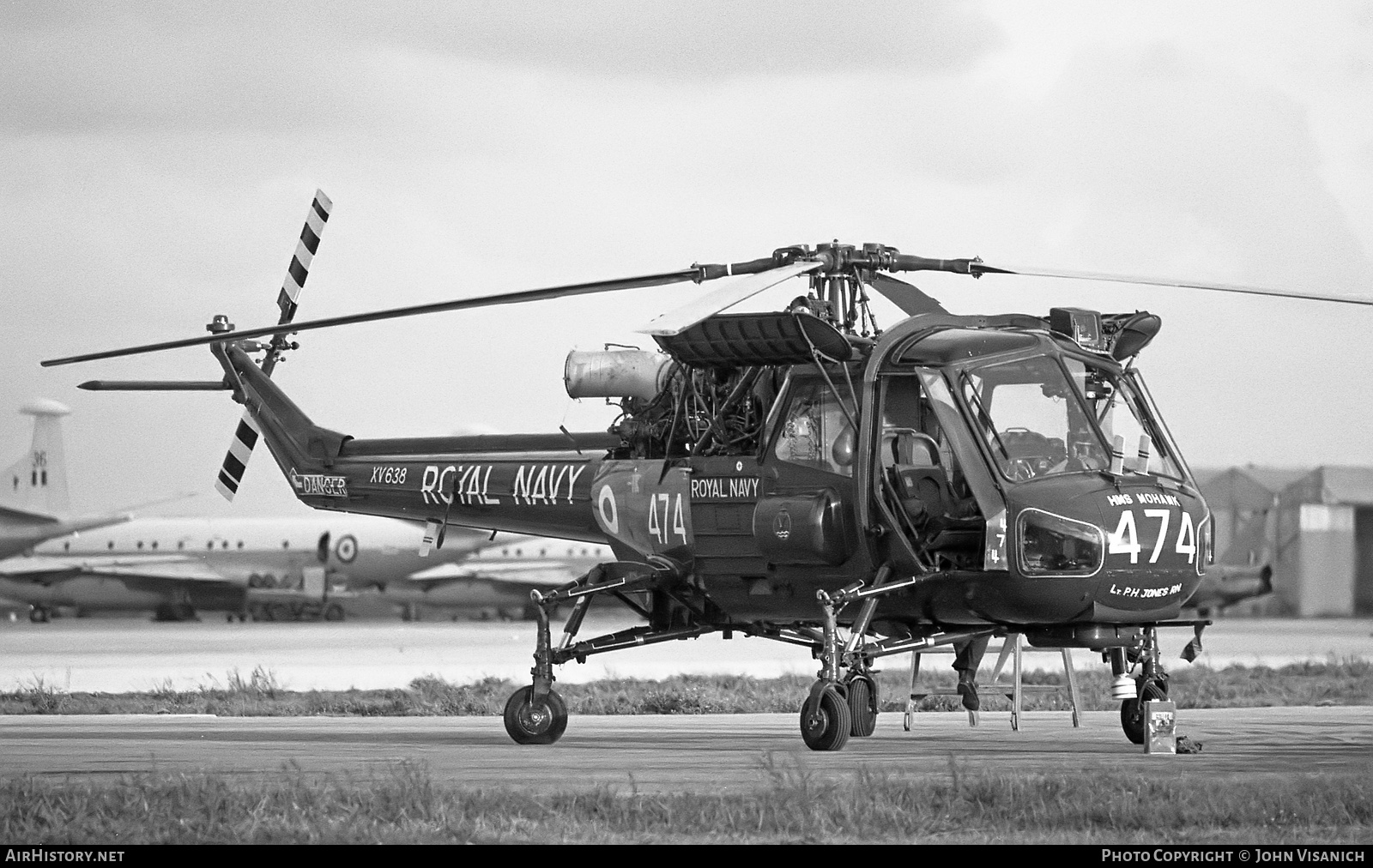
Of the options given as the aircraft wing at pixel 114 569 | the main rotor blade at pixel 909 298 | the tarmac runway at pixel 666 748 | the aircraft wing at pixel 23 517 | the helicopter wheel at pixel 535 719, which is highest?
the aircraft wing at pixel 23 517

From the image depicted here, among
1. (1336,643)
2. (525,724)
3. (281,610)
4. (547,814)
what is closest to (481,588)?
(281,610)

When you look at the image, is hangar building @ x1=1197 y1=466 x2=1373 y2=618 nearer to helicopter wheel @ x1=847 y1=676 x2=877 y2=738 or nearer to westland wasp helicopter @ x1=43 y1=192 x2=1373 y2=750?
westland wasp helicopter @ x1=43 y1=192 x2=1373 y2=750

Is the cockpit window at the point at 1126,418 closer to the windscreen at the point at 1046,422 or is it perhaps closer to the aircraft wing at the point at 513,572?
the windscreen at the point at 1046,422

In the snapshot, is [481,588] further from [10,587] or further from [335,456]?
[335,456]

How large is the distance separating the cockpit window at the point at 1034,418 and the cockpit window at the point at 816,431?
3.47ft

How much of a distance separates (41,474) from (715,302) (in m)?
57.1

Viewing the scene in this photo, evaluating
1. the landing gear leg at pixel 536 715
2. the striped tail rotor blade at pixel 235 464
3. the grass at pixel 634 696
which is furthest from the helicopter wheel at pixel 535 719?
the striped tail rotor blade at pixel 235 464

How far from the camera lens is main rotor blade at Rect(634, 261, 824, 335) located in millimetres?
10656

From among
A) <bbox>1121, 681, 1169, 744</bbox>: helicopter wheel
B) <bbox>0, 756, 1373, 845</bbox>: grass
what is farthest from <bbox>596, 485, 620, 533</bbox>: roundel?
<bbox>0, 756, 1373, 845</bbox>: grass

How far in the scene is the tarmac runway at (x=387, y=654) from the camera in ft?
87.6

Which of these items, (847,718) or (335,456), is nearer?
(847,718)

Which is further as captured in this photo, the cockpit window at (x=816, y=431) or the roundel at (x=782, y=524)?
the cockpit window at (x=816, y=431)

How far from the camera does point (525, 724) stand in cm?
1398
